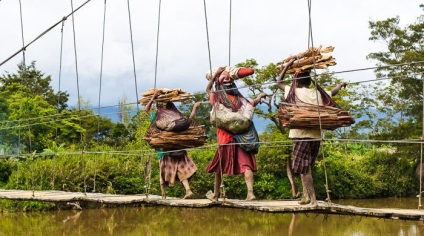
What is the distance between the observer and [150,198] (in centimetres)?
649

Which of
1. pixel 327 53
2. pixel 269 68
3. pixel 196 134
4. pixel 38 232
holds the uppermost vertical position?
pixel 269 68

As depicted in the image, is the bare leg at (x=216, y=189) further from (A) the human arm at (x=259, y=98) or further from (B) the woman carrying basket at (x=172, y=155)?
(A) the human arm at (x=259, y=98)

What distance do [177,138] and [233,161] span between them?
0.72 meters

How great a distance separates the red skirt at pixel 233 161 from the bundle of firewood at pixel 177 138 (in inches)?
20.5

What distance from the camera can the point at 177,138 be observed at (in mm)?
6746

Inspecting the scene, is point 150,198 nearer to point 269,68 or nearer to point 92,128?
point 269,68

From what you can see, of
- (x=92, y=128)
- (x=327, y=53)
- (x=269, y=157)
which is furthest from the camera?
(x=92, y=128)

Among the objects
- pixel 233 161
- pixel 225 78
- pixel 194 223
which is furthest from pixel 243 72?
pixel 194 223

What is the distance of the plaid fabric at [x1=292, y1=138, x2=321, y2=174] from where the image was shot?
547cm

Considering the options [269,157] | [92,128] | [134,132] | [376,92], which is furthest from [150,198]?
[92,128]

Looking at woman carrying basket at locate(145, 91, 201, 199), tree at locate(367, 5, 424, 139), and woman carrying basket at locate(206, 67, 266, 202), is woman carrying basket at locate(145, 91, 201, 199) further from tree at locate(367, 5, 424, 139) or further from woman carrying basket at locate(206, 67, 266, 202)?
tree at locate(367, 5, 424, 139)

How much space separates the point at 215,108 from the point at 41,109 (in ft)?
45.7

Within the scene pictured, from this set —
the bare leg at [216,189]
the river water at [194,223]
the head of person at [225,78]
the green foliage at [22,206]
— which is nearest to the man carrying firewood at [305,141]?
the head of person at [225,78]

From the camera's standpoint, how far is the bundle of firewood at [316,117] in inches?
209
